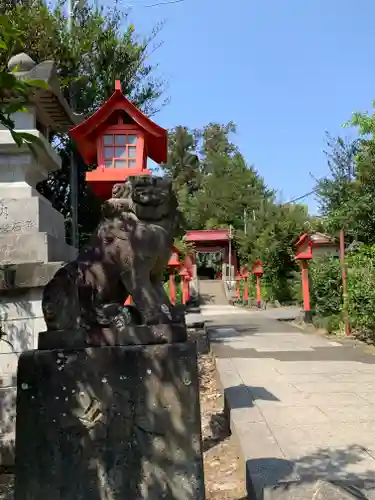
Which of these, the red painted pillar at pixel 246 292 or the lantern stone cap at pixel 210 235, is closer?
the red painted pillar at pixel 246 292

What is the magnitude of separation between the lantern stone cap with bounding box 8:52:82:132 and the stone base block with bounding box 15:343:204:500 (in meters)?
2.81

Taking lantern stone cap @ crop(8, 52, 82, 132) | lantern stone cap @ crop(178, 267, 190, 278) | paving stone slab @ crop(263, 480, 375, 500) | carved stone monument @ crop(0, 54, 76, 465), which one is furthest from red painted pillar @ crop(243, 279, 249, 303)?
paving stone slab @ crop(263, 480, 375, 500)

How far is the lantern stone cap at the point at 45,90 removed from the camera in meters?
4.42

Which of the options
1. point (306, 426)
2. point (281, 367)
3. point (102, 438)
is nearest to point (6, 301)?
point (102, 438)

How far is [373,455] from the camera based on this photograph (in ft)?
11.0

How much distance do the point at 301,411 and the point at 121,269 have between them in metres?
2.82

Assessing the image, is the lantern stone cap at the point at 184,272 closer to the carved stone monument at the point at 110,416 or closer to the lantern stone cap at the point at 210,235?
the lantern stone cap at the point at 210,235

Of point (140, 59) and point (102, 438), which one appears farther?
point (140, 59)

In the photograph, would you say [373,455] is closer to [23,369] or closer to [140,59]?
[23,369]

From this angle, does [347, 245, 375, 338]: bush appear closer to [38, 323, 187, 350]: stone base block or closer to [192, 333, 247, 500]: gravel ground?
[192, 333, 247, 500]: gravel ground

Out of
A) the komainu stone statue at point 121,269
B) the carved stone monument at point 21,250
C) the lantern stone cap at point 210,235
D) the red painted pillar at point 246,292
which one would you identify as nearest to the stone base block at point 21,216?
the carved stone monument at point 21,250

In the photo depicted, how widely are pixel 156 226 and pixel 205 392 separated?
4.23m

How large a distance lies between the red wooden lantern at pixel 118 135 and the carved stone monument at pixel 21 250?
5.68ft

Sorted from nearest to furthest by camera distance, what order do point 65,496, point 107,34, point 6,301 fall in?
point 65,496, point 6,301, point 107,34
